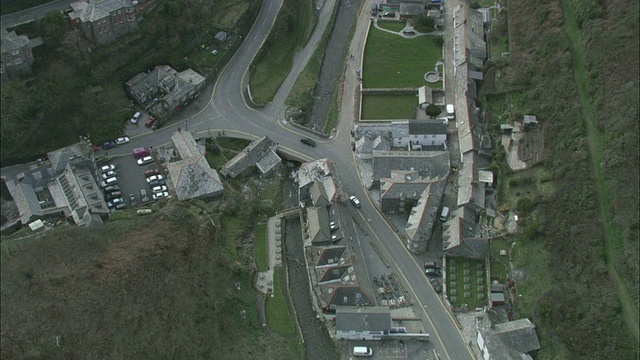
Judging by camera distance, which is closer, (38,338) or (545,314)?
(38,338)

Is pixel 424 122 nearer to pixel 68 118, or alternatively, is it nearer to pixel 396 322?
pixel 396 322

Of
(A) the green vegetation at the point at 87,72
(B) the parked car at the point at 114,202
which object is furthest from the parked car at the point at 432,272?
(A) the green vegetation at the point at 87,72

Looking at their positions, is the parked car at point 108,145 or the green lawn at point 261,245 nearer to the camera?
the green lawn at point 261,245

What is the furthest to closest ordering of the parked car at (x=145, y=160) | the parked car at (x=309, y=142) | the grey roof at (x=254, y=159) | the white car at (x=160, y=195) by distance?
1. the parked car at (x=309, y=142)
2. the grey roof at (x=254, y=159)
3. the parked car at (x=145, y=160)
4. the white car at (x=160, y=195)

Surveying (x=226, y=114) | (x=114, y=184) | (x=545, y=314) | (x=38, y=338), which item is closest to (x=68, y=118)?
(x=114, y=184)

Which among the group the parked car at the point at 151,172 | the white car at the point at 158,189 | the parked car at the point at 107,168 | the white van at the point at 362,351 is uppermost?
the parked car at the point at 107,168

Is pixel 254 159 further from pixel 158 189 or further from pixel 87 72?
pixel 87 72

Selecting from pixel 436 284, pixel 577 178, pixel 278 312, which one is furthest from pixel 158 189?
pixel 577 178

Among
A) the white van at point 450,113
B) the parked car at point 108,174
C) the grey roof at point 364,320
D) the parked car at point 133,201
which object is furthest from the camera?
the white van at point 450,113

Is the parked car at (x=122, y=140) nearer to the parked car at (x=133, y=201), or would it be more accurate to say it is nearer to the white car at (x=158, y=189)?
the white car at (x=158, y=189)
